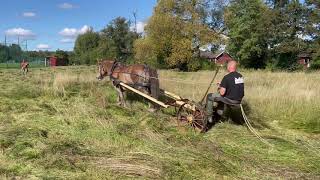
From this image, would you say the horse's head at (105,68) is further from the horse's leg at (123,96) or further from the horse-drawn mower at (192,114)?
the horse-drawn mower at (192,114)

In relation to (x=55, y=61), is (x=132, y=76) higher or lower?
higher

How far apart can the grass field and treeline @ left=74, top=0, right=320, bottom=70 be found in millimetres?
39720

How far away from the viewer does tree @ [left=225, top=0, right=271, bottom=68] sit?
5775 centimetres

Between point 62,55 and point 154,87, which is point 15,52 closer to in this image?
point 62,55

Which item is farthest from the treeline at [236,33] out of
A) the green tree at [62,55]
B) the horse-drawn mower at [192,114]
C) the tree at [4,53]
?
the horse-drawn mower at [192,114]

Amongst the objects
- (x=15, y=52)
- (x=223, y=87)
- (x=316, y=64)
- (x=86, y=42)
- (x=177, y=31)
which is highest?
(x=177, y=31)

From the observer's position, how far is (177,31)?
53969mm

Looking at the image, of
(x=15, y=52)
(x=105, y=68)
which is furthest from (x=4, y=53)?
(x=105, y=68)

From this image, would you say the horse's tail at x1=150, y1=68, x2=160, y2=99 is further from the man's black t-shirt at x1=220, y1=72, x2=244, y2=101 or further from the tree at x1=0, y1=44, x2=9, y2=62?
the tree at x1=0, y1=44, x2=9, y2=62

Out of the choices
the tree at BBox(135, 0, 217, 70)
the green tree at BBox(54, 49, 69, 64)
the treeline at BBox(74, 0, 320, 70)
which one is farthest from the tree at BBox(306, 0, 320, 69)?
the green tree at BBox(54, 49, 69, 64)

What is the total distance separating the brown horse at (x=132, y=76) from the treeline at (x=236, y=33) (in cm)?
3798

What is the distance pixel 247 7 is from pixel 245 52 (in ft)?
19.7

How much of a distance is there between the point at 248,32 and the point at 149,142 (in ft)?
175

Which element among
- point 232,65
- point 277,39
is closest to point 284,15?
point 277,39
